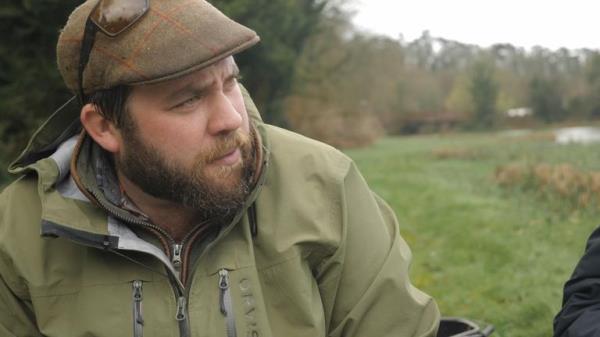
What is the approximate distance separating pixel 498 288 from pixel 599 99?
128 ft

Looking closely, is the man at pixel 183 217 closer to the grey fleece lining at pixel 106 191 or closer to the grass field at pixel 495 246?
the grey fleece lining at pixel 106 191

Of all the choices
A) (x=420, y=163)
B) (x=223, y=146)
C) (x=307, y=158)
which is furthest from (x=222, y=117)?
(x=420, y=163)

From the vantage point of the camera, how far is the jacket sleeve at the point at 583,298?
88.4 inches

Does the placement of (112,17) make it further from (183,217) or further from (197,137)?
(183,217)

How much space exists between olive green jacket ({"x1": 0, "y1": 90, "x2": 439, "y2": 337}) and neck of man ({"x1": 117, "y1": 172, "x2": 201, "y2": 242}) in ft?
0.28

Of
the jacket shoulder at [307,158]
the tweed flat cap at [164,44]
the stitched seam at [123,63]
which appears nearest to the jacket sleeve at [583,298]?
the jacket shoulder at [307,158]

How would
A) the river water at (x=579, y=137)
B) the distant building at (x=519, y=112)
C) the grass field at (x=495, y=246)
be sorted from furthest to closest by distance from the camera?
the distant building at (x=519, y=112), the river water at (x=579, y=137), the grass field at (x=495, y=246)

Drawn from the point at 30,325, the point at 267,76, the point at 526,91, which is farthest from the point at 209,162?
the point at 526,91

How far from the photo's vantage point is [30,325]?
2215 mm

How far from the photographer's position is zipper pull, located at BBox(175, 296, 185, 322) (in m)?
2.09

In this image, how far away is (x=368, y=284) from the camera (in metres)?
2.27

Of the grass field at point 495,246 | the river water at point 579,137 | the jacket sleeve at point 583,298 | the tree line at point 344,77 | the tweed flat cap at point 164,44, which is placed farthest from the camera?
the river water at point 579,137

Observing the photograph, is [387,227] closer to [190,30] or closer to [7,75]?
[190,30]

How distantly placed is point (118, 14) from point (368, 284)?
1.12 meters
